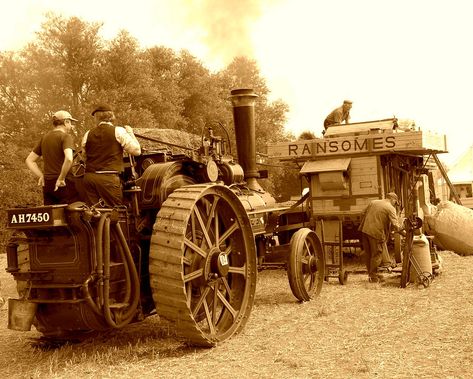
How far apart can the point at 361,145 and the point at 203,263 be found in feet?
17.6

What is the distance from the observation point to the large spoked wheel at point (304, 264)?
286 inches

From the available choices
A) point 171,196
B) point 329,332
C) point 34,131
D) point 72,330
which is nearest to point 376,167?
point 329,332

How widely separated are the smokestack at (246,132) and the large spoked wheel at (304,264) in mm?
1159

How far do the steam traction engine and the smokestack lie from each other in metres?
2.18

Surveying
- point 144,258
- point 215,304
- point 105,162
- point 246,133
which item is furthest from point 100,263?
point 246,133

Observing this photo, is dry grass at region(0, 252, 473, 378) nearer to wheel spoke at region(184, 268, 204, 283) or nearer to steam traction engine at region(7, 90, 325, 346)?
steam traction engine at region(7, 90, 325, 346)

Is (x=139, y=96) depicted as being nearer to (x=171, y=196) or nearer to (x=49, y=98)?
(x=49, y=98)

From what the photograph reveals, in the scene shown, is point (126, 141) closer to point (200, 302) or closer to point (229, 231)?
point (229, 231)

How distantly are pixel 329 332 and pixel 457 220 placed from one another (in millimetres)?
7378

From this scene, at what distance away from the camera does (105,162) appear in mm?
5152

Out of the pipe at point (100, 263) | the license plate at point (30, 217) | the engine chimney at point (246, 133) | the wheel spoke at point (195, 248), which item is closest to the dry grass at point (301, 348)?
the pipe at point (100, 263)

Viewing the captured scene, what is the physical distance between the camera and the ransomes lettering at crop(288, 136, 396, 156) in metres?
9.78

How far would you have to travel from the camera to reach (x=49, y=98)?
24.8 metres

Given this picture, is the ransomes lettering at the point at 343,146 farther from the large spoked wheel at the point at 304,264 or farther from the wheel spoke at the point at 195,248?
the wheel spoke at the point at 195,248
